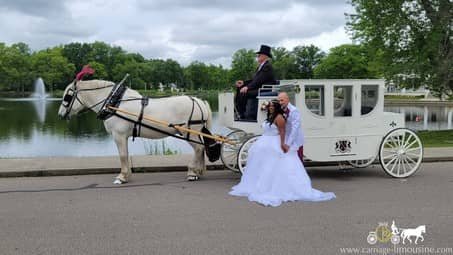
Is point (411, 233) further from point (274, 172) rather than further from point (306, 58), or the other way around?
point (306, 58)

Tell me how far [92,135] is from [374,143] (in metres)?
17.6

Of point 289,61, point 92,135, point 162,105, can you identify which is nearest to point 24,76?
point 289,61

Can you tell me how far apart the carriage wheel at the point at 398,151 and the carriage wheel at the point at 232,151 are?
2701 millimetres

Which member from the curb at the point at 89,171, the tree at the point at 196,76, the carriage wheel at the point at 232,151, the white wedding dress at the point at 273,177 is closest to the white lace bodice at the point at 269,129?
the white wedding dress at the point at 273,177

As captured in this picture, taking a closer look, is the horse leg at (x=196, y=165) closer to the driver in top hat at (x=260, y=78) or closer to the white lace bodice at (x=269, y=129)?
the driver in top hat at (x=260, y=78)

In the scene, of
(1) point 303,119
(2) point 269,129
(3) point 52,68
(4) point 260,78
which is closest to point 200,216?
(2) point 269,129

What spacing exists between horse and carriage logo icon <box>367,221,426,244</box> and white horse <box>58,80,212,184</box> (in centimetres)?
392

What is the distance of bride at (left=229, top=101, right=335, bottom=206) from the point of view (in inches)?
255

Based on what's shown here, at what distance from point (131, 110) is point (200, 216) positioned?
3.05 metres

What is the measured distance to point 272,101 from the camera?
7086mm

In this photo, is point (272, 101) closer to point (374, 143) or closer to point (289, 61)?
point (374, 143)

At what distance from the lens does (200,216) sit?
564cm

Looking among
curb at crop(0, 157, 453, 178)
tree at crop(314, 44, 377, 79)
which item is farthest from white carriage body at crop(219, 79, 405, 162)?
tree at crop(314, 44, 377, 79)

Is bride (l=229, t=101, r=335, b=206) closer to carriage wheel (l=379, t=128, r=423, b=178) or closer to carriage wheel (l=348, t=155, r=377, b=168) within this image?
carriage wheel (l=379, t=128, r=423, b=178)
